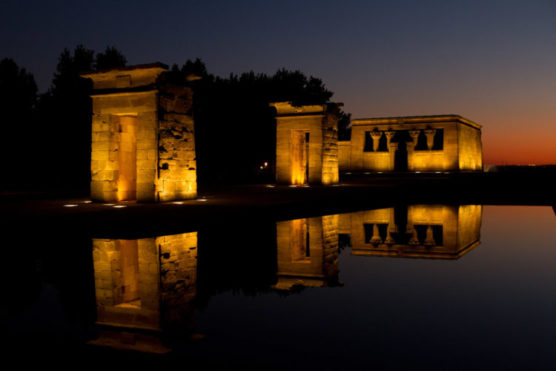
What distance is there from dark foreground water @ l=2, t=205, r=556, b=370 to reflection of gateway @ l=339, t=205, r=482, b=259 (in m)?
0.06

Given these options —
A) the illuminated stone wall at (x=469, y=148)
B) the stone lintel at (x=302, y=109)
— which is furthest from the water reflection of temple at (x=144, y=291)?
the illuminated stone wall at (x=469, y=148)

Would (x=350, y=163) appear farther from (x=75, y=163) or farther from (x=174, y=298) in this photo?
(x=174, y=298)

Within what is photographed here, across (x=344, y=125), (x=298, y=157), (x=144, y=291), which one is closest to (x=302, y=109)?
(x=298, y=157)

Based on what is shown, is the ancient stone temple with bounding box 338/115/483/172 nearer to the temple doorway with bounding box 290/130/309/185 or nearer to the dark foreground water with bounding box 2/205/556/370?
the temple doorway with bounding box 290/130/309/185

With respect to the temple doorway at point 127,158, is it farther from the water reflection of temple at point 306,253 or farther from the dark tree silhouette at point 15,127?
the dark tree silhouette at point 15,127

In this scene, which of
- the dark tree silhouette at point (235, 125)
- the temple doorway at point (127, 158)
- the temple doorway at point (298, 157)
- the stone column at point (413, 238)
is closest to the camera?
the stone column at point (413, 238)

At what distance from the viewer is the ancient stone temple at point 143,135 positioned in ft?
47.1

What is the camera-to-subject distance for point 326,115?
24.2 metres

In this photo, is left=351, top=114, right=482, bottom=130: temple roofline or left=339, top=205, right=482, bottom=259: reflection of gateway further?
left=351, top=114, right=482, bottom=130: temple roofline

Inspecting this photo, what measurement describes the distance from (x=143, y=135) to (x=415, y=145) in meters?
25.1

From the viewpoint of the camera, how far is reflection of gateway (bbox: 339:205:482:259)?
25.6 ft

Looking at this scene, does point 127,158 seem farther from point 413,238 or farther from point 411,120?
point 411,120

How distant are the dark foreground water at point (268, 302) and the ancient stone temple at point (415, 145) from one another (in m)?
26.9

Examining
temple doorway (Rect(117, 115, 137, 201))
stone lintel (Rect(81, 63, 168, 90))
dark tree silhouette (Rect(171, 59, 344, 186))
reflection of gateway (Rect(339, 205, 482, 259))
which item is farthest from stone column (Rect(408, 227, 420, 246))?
dark tree silhouette (Rect(171, 59, 344, 186))
